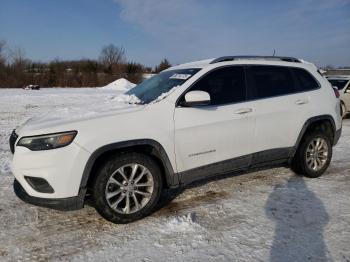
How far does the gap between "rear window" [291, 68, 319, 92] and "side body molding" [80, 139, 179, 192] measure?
92.7 inches

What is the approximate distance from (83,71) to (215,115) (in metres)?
43.3

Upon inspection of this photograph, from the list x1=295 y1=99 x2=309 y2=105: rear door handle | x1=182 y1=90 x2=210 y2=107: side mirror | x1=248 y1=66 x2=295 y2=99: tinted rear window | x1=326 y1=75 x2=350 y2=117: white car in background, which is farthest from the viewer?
x1=326 y1=75 x2=350 y2=117: white car in background

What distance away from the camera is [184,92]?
3.90m

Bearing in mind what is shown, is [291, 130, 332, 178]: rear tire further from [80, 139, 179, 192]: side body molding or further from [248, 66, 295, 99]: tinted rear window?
[80, 139, 179, 192]: side body molding

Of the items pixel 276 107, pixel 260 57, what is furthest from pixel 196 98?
pixel 260 57

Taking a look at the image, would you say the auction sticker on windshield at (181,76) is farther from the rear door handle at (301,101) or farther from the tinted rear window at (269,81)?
the rear door handle at (301,101)

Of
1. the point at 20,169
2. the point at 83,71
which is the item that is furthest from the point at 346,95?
the point at 83,71

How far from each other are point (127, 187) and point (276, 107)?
230 centimetres

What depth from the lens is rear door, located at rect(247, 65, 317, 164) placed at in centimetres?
441

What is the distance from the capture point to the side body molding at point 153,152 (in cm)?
335

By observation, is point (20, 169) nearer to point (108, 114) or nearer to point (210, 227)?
point (108, 114)

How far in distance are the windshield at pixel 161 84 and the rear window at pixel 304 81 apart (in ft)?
5.52

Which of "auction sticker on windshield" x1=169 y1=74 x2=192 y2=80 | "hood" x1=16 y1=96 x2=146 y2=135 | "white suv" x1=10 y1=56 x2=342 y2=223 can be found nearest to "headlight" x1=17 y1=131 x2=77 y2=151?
"white suv" x1=10 y1=56 x2=342 y2=223

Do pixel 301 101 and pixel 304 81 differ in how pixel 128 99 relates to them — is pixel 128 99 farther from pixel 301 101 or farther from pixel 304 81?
pixel 304 81
